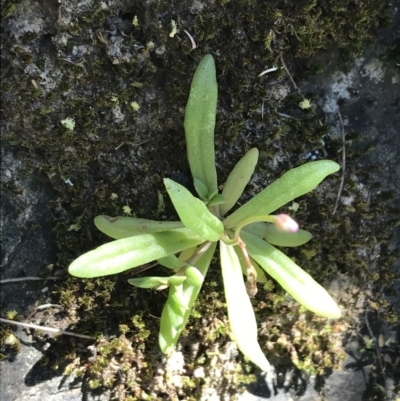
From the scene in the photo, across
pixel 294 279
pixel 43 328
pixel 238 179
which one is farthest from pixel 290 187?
pixel 43 328

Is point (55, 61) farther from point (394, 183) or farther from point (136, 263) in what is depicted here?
point (394, 183)

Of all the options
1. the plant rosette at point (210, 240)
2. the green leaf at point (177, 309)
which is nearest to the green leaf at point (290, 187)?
the plant rosette at point (210, 240)

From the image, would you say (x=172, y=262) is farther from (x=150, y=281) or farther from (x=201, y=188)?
(x=201, y=188)

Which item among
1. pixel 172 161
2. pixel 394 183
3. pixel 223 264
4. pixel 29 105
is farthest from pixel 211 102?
pixel 394 183

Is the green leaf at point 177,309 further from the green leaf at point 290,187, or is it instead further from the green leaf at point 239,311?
the green leaf at point 290,187

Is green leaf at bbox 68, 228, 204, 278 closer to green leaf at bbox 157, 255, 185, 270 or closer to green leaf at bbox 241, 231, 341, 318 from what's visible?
green leaf at bbox 157, 255, 185, 270

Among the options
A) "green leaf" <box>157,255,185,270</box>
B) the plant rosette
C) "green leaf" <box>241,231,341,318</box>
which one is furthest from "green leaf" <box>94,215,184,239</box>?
"green leaf" <box>241,231,341,318</box>
